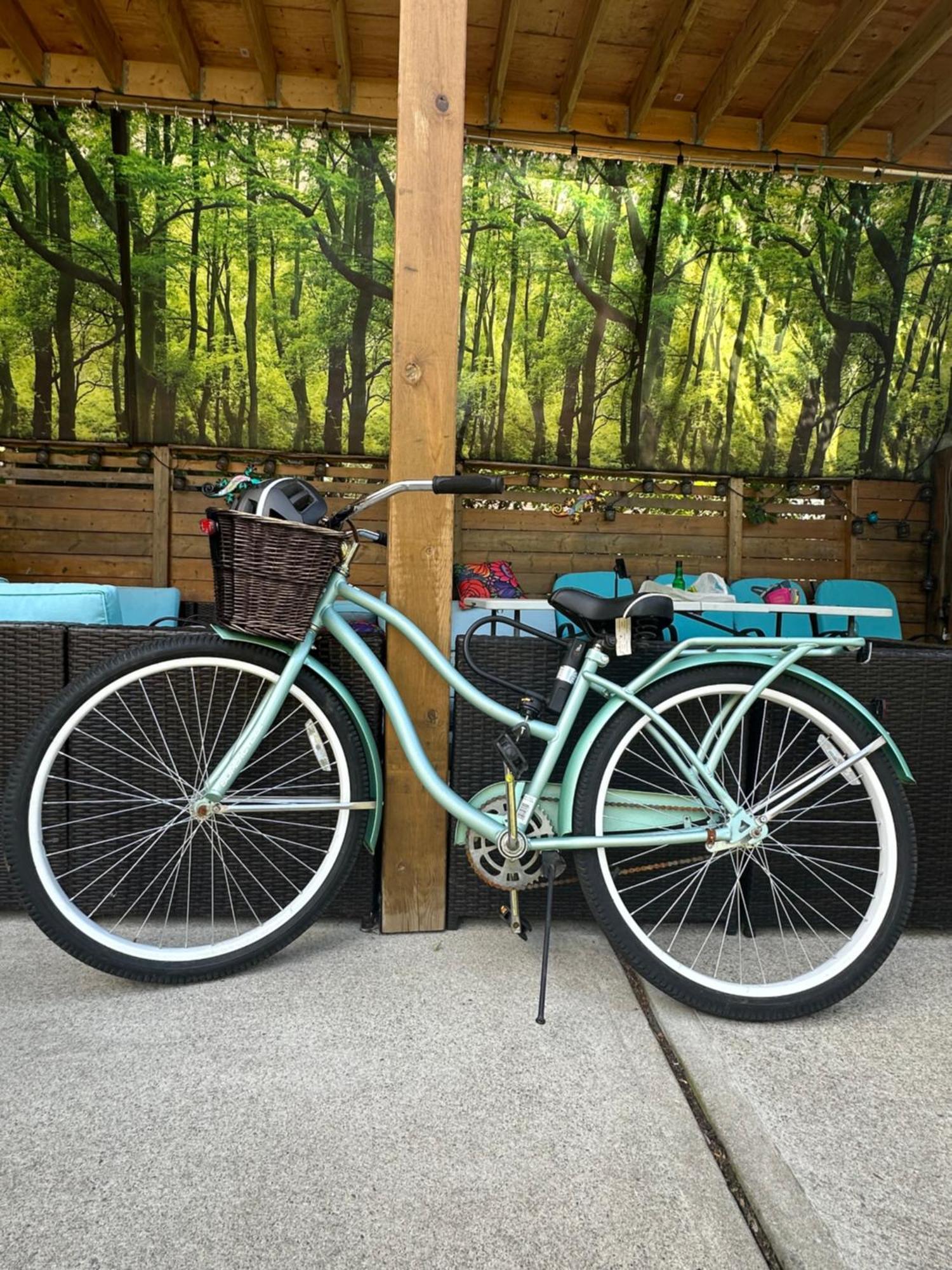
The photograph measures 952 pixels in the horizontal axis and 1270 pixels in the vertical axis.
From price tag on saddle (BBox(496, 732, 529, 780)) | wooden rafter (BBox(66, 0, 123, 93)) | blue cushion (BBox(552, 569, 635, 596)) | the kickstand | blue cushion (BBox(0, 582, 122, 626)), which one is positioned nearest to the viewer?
the kickstand

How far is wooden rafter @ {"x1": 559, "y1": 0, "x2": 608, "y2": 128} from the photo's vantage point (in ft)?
13.3

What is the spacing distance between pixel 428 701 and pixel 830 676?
89 cm

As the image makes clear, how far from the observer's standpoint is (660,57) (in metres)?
4.30

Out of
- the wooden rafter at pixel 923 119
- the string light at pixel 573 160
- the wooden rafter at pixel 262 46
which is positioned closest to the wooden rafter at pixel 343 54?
the wooden rafter at pixel 262 46

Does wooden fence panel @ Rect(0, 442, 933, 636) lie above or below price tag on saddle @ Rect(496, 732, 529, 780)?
above

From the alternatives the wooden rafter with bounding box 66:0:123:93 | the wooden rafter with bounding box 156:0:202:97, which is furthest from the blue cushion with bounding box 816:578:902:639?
the wooden rafter with bounding box 66:0:123:93

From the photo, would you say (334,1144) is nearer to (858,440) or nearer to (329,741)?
(329,741)

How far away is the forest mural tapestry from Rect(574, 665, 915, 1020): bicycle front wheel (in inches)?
176

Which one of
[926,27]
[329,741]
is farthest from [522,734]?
[926,27]

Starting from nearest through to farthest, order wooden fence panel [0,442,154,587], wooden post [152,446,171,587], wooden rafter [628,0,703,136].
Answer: wooden rafter [628,0,703,136] < wooden fence panel [0,442,154,587] < wooden post [152,446,171,587]

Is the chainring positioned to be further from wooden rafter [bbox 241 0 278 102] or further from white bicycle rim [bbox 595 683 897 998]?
wooden rafter [bbox 241 0 278 102]

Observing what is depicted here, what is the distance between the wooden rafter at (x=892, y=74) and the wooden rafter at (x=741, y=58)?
0.71 meters

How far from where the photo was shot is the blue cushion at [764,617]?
4441mm

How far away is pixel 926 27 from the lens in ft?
13.0
